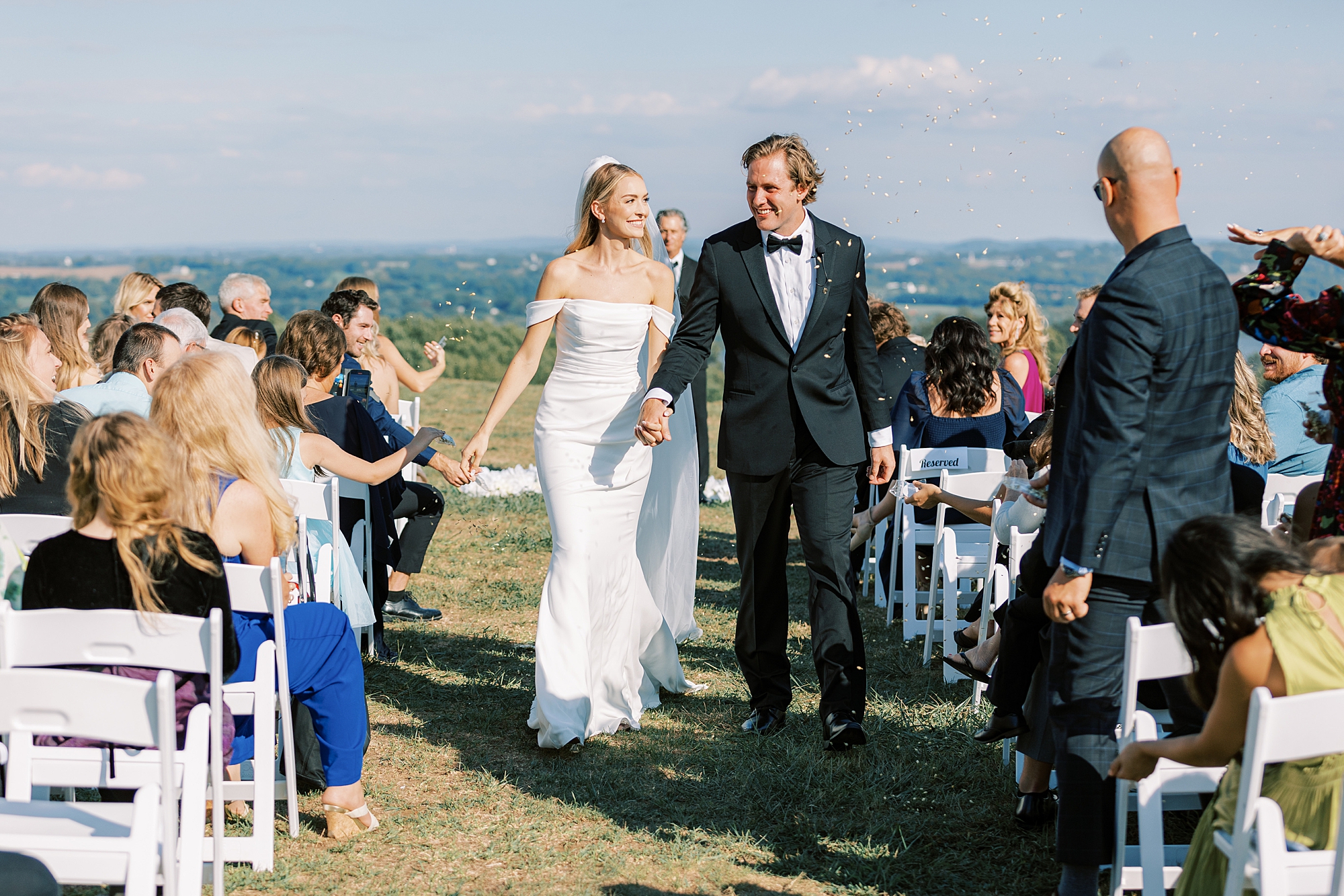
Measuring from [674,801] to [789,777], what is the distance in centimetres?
45

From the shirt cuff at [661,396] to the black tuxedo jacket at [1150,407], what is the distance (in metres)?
1.93

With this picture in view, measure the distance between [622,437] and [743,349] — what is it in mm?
716

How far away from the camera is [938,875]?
3686mm

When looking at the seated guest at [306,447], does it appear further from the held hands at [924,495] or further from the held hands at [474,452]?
the held hands at [924,495]

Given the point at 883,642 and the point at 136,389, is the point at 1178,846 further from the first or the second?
the point at 136,389

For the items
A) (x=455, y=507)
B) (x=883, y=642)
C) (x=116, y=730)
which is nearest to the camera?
(x=116, y=730)

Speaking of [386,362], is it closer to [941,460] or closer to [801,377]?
[941,460]

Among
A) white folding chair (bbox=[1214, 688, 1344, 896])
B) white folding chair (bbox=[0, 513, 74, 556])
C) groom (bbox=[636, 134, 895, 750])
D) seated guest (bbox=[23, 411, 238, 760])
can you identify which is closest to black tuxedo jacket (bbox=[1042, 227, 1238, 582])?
white folding chair (bbox=[1214, 688, 1344, 896])

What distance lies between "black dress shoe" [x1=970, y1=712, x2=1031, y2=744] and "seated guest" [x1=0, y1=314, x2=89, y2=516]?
11.1 feet

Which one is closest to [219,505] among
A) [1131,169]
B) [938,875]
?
[938,875]

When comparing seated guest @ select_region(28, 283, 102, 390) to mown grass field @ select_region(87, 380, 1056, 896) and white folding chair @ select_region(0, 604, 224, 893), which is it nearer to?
mown grass field @ select_region(87, 380, 1056, 896)

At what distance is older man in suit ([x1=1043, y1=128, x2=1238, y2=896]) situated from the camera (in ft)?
9.76

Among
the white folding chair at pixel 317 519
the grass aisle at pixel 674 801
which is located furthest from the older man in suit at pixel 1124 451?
the white folding chair at pixel 317 519

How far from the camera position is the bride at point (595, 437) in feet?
16.2
